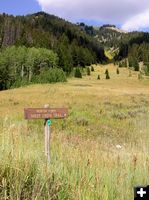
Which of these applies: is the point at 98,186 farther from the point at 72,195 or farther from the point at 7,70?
the point at 7,70

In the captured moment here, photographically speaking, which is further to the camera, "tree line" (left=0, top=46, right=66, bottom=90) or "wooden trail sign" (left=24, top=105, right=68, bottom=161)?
"tree line" (left=0, top=46, right=66, bottom=90)

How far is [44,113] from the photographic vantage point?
7.31m

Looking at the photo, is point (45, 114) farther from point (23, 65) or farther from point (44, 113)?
point (23, 65)

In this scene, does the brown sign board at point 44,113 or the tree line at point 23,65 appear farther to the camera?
the tree line at point 23,65

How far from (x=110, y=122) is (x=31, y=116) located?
1265 centimetres

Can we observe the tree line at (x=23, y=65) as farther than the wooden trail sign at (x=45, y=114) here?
Yes

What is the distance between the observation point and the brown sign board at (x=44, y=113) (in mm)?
7301

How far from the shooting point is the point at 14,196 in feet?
13.8

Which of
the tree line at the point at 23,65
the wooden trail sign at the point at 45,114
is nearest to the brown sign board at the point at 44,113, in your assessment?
the wooden trail sign at the point at 45,114

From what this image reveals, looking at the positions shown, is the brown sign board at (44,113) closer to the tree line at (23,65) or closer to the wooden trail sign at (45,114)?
the wooden trail sign at (45,114)

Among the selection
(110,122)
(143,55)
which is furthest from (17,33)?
(110,122)

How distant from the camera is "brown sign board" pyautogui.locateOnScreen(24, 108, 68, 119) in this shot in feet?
24.0

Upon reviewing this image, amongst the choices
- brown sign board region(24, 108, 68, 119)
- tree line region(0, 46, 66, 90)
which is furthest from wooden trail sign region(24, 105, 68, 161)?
tree line region(0, 46, 66, 90)

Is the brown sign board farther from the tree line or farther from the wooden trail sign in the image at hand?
the tree line
